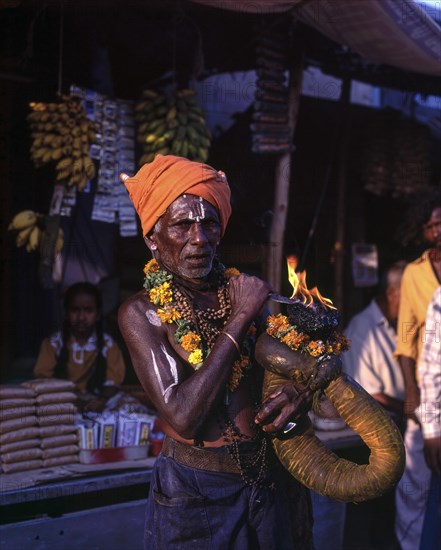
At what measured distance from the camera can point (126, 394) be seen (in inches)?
215

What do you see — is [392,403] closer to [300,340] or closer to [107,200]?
[107,200]

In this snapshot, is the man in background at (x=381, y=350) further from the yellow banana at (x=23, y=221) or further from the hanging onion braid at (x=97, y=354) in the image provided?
the yellow banana at (x=23, y=221)

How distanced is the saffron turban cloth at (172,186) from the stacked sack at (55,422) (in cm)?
233

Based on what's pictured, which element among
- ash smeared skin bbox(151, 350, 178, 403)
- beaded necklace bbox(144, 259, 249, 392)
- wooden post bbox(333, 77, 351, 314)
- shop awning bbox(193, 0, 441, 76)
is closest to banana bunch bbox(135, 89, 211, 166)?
shop awning bbox(193, 0, 441, 76)

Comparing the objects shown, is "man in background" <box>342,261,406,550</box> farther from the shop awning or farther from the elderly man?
the elderly man

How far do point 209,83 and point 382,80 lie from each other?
190cm

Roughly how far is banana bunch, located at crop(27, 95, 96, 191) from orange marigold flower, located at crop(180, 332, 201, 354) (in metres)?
2.99

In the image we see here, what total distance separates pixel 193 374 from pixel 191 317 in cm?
29

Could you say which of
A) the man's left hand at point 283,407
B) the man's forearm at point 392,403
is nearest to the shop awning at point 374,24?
the man's forearm at point 392,403

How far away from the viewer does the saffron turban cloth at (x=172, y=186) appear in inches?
102

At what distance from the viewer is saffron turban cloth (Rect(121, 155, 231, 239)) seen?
2578mm

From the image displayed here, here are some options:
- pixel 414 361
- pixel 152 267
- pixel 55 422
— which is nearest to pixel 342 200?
pixel 414 361

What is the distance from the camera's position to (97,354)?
5.86 meters

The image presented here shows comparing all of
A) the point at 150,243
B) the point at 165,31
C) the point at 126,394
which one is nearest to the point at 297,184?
the point at 165,31
